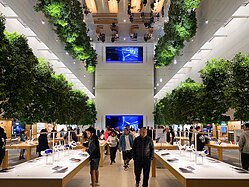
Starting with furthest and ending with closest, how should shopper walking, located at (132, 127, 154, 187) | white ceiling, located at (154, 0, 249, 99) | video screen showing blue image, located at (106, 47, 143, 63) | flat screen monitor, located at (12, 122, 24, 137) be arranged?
video screen showing blue image, located at (106, 47, 143, 63) < flat screen monitor, located at (12, 122, 24, 137) < white ceiling, located at (154, 0, 249, 99) < shopper walking, located at (132, 127, 154, 187)

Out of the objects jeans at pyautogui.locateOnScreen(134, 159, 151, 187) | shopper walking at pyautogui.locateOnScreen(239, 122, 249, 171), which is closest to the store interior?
jeans at pyautogui.locateOnScreen(134, 159, 151, 187)

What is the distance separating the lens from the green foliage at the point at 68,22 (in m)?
14.0

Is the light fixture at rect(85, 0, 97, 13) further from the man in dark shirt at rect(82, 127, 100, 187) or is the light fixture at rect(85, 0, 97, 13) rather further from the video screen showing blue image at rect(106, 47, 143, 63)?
the man in dark shirt at rect(82, 127, 100, 187)

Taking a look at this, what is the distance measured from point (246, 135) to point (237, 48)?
414cm

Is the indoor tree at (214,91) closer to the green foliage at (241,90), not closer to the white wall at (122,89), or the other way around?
the green foliage at (241,90)

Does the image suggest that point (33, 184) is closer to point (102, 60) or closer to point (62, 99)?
point (62, 99)

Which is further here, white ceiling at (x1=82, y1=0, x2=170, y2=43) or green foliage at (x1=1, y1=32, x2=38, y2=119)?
white ceiling at (x1=82, y1=0, x2=170, y2=43)

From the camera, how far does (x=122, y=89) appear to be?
32344mm

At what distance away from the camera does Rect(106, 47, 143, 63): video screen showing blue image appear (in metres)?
32.1

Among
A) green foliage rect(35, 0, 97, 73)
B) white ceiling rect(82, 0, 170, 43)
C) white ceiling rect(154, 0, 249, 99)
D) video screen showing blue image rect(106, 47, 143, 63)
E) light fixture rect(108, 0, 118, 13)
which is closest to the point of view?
white ceiling rect(154, 0, 249, 99)

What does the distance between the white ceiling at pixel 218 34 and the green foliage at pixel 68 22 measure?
19.0 ft

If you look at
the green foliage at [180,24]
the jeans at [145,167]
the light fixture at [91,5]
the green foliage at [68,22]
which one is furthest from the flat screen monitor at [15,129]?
the jeans at [145,167]

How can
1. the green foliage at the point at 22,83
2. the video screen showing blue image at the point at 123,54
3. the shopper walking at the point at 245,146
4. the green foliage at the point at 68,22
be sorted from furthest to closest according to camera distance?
the video screen showing blue image at the point at 123,54, the green foliage at the point at 68,22, the shopper walking at the point at 245,146, the green foliage at the point at 22,83

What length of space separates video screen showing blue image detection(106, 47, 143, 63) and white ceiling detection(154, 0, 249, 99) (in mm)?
12359
